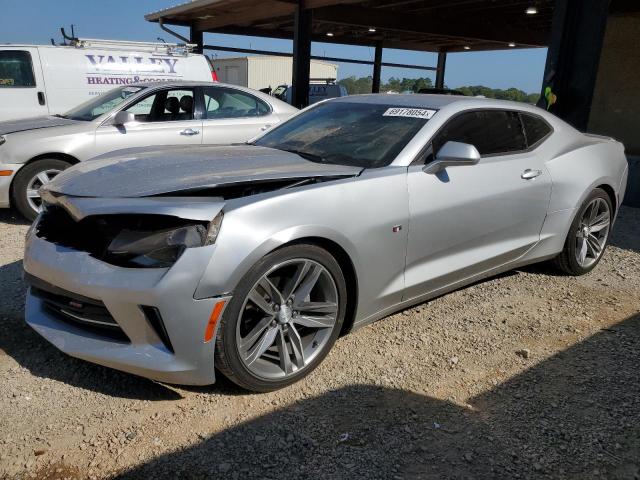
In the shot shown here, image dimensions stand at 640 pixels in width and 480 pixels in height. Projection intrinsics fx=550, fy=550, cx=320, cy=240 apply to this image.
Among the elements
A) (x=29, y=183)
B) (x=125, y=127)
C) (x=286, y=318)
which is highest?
(x=125, y=127)

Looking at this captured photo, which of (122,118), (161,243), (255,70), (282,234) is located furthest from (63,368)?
(255,70)

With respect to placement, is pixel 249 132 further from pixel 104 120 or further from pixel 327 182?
pixel 327 182

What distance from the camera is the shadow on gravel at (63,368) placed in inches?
112

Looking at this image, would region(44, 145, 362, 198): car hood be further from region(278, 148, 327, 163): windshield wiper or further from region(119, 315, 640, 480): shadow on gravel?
region(119, 315, 640, 480): shadow on gravel

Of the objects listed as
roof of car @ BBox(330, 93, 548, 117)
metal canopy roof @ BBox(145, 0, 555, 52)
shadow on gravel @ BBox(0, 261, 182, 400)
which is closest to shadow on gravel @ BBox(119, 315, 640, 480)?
shadow on gravel @ BBox(0, 261, 182, 400)

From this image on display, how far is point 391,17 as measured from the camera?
15672 millimetres

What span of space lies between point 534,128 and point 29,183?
16.6 ft

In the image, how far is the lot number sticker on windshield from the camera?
3.57 m

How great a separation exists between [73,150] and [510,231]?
471 centimetres

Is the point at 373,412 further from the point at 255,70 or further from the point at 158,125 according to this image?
the point at 255,70

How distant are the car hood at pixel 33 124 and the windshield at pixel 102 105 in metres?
0.16

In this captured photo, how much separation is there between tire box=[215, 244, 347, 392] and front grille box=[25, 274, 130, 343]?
517 millimetres

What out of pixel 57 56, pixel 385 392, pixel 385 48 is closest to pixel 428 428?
pixel 385 392

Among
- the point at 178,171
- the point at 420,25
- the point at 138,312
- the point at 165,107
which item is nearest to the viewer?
the point at 138,312
